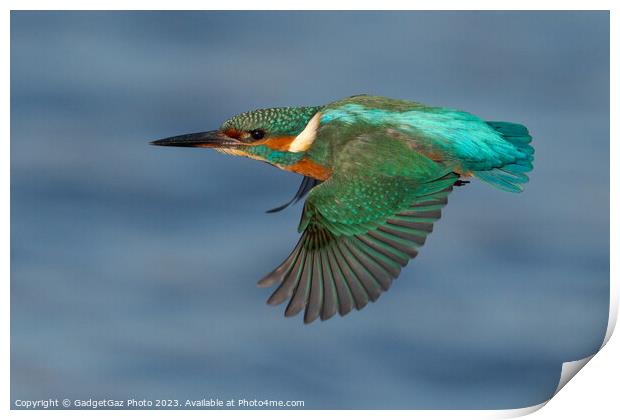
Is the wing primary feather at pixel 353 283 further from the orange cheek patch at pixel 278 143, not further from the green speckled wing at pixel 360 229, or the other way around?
the orange cheek patch at pixel 278 143

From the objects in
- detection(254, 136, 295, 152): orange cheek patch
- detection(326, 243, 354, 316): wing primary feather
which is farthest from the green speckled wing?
detection(254, 136, 295, 152): orange cheek patch

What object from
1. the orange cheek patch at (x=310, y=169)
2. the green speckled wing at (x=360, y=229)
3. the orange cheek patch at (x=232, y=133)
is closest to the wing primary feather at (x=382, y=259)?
the green speckled wing at (x=360, y=229)

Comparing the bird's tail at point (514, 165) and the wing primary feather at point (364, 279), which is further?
the bird's tail at point (514, 165)

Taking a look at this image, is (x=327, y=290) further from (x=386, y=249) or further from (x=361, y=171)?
(x=361, y=171)

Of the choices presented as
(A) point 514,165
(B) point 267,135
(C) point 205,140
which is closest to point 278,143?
(B) point 267,135

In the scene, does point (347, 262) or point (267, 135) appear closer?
point (347, 262)

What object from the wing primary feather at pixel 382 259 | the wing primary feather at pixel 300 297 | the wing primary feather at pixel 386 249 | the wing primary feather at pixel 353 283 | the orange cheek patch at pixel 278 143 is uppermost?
the orange cheek patch at pixel 278 143
